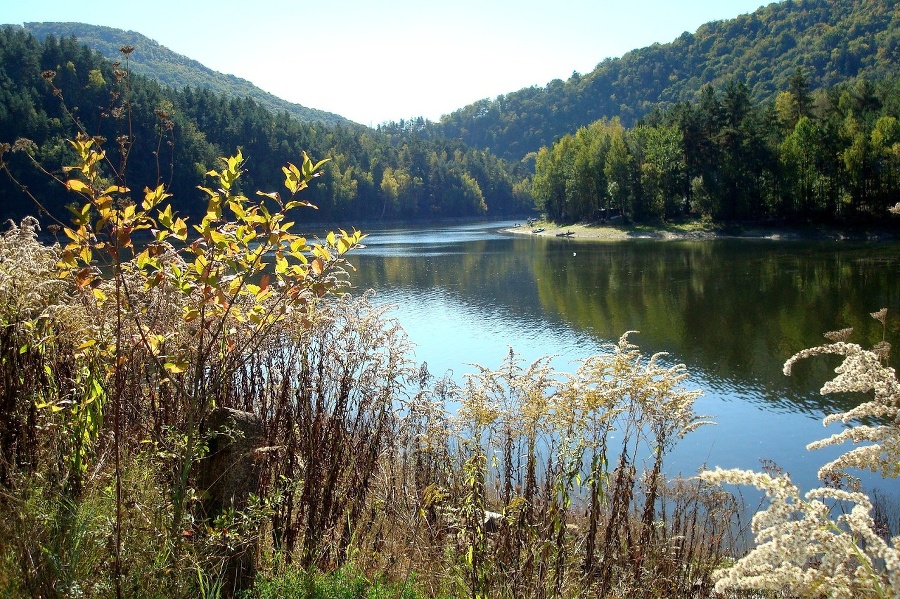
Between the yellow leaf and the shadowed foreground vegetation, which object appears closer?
the yellow leaf

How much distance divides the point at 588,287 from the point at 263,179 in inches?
3175

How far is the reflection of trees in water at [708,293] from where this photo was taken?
20.8m

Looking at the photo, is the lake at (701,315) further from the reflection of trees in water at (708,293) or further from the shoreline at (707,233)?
the shoreline at (707,233)

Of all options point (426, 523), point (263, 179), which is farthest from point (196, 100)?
point (426, 523)

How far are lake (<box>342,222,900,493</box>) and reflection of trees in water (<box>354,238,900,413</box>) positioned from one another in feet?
0.28

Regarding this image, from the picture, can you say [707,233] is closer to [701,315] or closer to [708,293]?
[708,293]

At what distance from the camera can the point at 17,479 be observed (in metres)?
3.72

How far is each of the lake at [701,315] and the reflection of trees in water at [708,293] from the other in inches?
3.4

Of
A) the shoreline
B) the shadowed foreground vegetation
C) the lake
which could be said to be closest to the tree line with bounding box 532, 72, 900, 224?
the shoreline

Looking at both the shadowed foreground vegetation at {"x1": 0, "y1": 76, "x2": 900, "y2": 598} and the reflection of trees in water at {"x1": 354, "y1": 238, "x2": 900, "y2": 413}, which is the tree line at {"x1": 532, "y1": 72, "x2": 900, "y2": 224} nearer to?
the reflection of trees in water at {"x1": 354, "y1": 238, "x2": 900, "y2": 413}

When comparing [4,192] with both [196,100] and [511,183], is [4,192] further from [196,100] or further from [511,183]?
[511,183]

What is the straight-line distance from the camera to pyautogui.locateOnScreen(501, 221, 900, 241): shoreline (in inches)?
2215

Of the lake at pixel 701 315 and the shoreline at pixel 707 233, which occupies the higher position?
the shoreline at pixel 707 233

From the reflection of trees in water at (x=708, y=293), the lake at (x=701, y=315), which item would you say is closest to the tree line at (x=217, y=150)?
the lake at (x=701, y=315)
